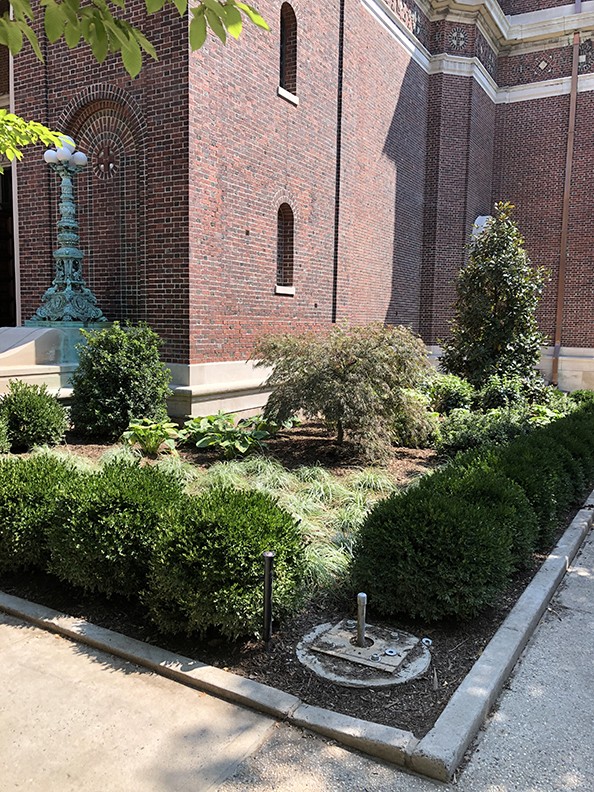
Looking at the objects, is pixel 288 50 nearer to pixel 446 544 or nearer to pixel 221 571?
pixel 446 544

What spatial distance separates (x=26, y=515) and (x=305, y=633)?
2104 mm

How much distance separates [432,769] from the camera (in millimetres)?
2727

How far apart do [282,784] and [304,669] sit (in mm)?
852

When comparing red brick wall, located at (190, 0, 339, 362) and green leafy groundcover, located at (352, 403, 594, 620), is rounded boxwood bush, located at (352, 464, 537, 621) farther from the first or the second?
red brick wall, located at (190, 0, 339, 362)

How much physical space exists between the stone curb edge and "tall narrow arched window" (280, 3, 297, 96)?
34.7 ft

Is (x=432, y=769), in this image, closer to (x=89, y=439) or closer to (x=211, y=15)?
(x=211, y=15)

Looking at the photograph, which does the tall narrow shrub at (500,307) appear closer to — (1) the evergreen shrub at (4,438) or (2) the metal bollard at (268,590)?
(1) the evergreen shrub at (4,438)

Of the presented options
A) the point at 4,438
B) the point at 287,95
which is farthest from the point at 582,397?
the point at 4,438

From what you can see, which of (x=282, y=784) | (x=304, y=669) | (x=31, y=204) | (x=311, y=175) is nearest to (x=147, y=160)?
(x=31, y=204)

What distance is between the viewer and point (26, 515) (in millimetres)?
4449

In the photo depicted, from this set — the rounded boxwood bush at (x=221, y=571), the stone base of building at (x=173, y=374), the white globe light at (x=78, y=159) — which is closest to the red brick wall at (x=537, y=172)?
the stone base of building at (x=173, y=374)

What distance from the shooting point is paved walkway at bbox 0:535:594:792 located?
2678 mm

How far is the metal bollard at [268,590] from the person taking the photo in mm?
3514

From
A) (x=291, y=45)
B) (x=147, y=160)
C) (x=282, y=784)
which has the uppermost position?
(x=291, y=45)
